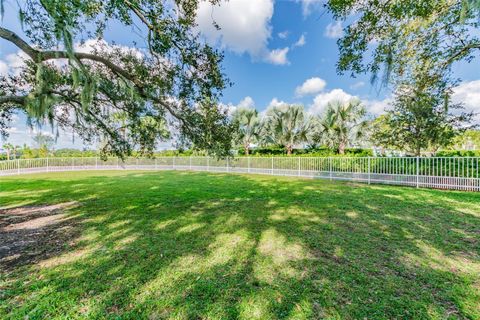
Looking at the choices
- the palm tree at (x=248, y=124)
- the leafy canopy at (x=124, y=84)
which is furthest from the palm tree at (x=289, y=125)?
the leafy canopy at (x=124, y=84)

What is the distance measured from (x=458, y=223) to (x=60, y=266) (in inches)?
266

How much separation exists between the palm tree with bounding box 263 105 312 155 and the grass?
45.8 feet

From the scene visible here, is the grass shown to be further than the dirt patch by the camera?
No

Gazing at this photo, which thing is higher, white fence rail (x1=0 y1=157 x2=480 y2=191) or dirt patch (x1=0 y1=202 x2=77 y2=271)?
white fence rail (x1=0 y1=157 x2=480 y2=191)

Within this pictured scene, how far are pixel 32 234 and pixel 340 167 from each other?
11573 mm

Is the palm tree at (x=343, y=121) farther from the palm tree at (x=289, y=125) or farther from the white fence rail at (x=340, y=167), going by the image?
the white fence rail at (x=340, y=167)

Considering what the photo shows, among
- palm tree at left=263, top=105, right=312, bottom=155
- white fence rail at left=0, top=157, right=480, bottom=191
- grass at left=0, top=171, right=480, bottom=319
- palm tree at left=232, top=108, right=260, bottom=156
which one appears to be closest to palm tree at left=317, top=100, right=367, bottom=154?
palm tree at left=263, top=105, right=312, bottom=155

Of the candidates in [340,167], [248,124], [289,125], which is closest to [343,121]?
[289,125]

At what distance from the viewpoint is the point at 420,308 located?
1.95 meters

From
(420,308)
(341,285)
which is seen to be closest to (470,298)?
(420,308)

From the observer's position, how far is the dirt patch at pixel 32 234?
10.2 ft

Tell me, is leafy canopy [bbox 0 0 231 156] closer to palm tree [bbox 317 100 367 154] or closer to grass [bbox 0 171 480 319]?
grass [bbox 0 171 480 319]

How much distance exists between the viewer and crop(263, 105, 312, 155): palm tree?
1872cm

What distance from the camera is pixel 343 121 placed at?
18.2 metres
